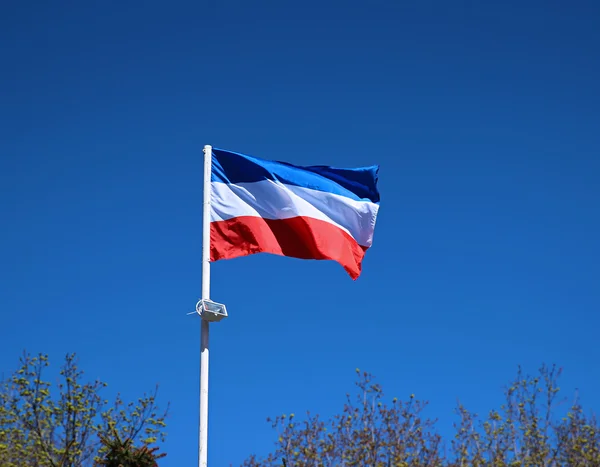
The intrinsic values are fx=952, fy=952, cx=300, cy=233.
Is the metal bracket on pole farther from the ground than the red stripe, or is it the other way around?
the red stripe

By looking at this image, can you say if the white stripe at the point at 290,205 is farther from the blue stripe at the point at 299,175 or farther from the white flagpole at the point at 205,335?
the white flagpole at the point at 205,335

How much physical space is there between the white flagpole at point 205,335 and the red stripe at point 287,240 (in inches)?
13.6

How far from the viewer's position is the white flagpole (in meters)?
15.6

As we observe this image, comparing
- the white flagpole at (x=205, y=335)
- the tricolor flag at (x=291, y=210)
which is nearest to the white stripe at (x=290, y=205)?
the tricolor flag at (x=291, y=210)

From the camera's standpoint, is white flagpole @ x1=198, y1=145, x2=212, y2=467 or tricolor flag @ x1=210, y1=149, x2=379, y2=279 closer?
white flagpole @ x1=198, y1=145, x2=212, y2=467

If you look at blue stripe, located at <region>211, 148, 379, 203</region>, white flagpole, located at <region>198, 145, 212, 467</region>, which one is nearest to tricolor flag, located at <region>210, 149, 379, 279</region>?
blue stripe, located at <region>211, 148, 379, 203</region>

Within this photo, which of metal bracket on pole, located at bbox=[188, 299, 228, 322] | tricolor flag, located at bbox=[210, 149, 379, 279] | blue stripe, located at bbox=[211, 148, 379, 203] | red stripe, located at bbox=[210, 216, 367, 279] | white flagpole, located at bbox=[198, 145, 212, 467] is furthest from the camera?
blue stripe, located at bbox=[211, 148, 379, 203]

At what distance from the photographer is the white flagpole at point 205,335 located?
15594 millimetres

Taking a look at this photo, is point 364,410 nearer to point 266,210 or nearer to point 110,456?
point 266,210

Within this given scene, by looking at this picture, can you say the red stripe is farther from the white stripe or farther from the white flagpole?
the white flagpole

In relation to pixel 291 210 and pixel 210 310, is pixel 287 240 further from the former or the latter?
pixel 210 310

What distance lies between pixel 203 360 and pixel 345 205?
5559mm

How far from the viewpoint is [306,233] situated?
62.2ft

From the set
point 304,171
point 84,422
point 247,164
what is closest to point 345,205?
point 304,171
